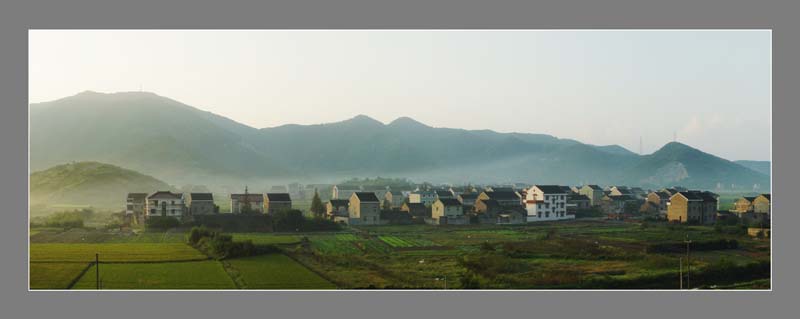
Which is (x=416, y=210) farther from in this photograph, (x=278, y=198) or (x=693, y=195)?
(x=693, y=195)

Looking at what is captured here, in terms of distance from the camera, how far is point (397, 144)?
29391mm

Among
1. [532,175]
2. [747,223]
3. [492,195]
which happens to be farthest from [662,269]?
[532,175]

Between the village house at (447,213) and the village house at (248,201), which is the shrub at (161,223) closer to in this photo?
the village house at (248,201)

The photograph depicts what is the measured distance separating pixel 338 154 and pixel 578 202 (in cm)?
1444

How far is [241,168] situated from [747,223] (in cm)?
2708

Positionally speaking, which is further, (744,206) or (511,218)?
(511,218)

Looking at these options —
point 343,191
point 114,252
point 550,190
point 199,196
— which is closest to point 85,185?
point 199,196

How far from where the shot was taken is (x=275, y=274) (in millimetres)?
11945

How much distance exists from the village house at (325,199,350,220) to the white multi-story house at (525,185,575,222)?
7.10m

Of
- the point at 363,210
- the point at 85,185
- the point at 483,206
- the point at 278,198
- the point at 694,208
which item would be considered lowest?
the point at 483,206

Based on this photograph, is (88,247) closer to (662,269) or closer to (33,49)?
(33,49)

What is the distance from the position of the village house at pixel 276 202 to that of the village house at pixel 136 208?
4.15 meters

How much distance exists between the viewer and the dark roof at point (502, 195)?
Answer: 23.0 metres

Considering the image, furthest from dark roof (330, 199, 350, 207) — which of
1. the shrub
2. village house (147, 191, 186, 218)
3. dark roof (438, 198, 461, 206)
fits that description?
the shrub
